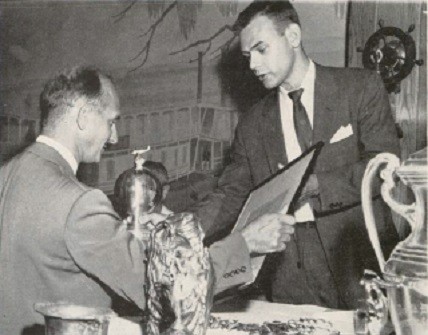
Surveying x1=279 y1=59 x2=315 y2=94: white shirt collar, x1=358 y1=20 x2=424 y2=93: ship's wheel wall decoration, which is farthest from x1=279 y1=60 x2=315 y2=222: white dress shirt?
x1=358 y1=20 x2=424 y2=93: ship's wheel wall decoration

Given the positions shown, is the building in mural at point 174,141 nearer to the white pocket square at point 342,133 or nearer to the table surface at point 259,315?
the white pocket square at point 342,133

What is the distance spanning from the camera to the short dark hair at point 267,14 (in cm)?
314

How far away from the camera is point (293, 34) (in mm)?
3162

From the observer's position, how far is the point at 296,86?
10.3 ft

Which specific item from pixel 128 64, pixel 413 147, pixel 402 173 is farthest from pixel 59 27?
pixel 402 173

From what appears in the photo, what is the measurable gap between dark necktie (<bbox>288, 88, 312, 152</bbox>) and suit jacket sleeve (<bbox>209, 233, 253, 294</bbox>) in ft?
4.13

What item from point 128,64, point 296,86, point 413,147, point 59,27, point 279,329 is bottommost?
point 279,329

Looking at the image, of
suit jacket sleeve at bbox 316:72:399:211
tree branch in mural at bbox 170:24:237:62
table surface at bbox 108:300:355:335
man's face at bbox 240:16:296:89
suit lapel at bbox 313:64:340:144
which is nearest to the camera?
table surface at bbox 108:300:355:335

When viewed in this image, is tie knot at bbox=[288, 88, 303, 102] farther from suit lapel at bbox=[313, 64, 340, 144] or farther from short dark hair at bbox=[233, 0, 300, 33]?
short dark hair at bbox=[233, 0, 300, 33]

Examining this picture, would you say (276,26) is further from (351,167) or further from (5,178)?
(5,178)

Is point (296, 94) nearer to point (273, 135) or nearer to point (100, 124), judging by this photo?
point (273, 135)

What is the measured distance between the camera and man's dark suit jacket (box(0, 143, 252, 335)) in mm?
1752

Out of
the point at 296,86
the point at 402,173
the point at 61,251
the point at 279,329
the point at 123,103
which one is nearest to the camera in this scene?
the point at 402,173

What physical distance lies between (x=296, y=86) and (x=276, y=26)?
0.29 metres
